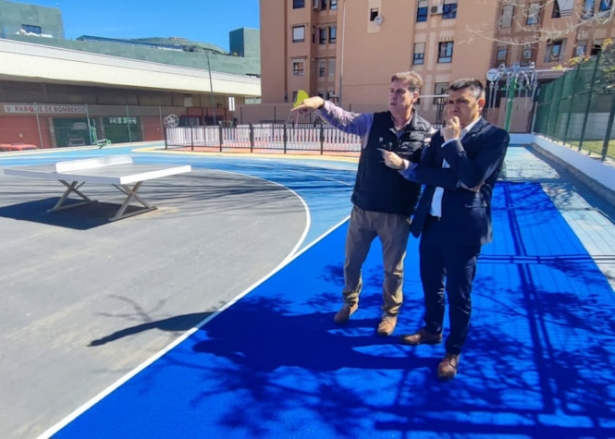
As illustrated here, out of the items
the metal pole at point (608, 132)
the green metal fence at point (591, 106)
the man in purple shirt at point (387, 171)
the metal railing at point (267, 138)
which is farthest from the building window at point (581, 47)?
the man in purple shirt at point (387, 171)

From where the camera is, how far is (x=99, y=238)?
19.7 ft

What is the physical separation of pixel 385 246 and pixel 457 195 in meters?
0.86

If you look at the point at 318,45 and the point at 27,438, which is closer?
the point at 27,438

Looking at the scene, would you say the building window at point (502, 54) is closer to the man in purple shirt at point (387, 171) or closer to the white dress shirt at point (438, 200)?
the man in purple shirt at point (387, 171)

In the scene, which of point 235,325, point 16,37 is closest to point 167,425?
point 235,325

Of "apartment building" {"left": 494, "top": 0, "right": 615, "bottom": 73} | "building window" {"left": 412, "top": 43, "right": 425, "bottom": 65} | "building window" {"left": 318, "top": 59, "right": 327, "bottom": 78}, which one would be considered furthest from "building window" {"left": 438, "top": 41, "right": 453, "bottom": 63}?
"building window" {"left": 318, "top": 59, "right": 327, "bottom": 78}

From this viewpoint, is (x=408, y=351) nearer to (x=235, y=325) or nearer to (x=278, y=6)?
(x=235, y=325)

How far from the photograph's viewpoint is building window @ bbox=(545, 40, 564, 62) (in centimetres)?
2909

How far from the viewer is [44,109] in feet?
94.8

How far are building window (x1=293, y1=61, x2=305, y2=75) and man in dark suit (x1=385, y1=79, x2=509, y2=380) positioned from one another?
3706 centimetres

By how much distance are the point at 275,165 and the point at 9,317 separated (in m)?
12.1

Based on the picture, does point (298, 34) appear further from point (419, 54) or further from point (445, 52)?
point (445, 52)

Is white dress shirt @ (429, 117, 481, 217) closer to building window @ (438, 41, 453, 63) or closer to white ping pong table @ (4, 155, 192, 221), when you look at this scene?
white ping pong table @ (4, 155, 192, 221)

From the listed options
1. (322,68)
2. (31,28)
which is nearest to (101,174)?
(322,68)
